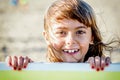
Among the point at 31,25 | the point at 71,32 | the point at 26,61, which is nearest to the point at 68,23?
the point at 71,32

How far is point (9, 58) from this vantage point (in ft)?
7.50

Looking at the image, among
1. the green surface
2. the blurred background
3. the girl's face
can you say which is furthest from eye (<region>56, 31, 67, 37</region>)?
the green surface

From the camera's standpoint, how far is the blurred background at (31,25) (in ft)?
7.57

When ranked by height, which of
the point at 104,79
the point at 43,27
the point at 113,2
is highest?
the point at 113,2

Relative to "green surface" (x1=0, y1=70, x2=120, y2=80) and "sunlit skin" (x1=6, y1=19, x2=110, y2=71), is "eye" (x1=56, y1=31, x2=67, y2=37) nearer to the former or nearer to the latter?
"sunlit skin" (x1=6, y1=19, x2=110, y2=71)

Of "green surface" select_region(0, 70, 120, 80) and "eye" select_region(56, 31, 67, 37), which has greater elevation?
"eye" select_region(56, 31, 67, 37)

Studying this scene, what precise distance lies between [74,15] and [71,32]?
0.35ft

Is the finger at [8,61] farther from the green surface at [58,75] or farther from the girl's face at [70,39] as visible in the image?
the girl's face at [70,39]

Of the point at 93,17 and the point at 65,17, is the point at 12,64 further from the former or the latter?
the point at 93,17

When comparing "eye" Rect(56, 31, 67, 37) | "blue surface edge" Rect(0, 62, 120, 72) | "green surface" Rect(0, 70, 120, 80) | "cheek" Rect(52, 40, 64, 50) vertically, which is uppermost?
"eye" Rect(56, 31, 67, 37)

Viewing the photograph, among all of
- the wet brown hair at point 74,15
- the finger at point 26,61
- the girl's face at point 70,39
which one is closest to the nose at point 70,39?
the girl's face at point 70,39

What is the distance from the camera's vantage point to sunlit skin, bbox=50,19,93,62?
2320 mm

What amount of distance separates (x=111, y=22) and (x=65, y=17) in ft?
0.92

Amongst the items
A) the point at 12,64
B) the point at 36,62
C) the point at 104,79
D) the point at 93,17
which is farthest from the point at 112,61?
the point at 12,64
